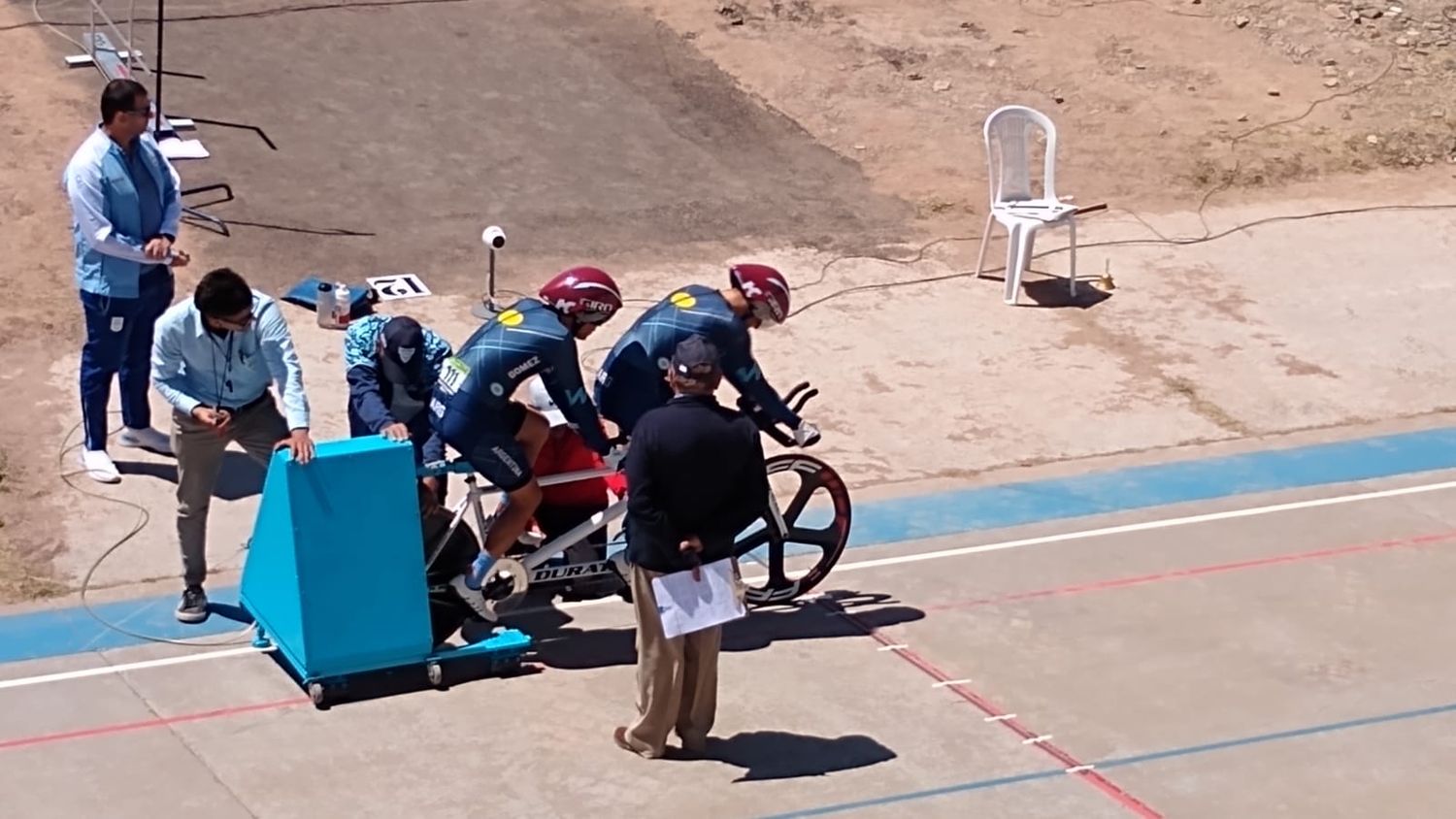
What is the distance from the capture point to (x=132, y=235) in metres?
11.2

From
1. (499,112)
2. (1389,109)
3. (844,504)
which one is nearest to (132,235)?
(844,504)

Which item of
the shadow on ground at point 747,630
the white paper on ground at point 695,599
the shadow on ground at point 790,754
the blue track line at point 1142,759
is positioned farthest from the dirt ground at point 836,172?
the white paper on ground at point 695,599

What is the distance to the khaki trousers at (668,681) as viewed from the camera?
28.6ft

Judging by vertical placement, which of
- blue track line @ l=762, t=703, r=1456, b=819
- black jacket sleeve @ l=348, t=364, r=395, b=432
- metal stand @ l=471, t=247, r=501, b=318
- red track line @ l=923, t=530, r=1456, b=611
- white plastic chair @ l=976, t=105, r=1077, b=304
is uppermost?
white plastic chair @ l=976, t=105, r=1077, b=304

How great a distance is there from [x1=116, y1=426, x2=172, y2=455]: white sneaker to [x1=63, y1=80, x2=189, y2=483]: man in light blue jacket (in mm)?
267

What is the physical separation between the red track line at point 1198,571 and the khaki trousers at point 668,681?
6.69 feet

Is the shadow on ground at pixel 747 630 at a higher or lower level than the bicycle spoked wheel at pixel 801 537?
lower

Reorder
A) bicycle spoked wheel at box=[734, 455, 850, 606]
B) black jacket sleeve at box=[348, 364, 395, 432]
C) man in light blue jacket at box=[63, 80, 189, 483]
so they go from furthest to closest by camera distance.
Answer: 1. man in light blue jacket at box=[63, 80, 189, 483]
2. bicycle spoked wheel at box=[734, 455, 850, 606]
3. black jacket sleeve at box=[348, 364, 395, 432]

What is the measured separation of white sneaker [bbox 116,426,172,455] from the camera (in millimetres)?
11969

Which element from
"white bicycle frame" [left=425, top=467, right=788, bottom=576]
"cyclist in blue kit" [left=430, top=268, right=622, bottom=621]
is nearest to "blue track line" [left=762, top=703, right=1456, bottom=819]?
"white bicycle frame" [left=425, top=467, right=788, bottom=576]

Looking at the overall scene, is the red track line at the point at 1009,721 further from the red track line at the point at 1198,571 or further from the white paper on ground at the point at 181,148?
the white paper on ground at the point at 181,148

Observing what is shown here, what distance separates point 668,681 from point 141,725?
2.30 m

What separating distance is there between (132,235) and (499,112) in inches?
253

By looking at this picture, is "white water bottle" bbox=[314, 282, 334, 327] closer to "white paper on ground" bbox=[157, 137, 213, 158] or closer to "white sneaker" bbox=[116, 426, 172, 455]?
"white sneaker" bbox=[116, 426, 172, 455]
